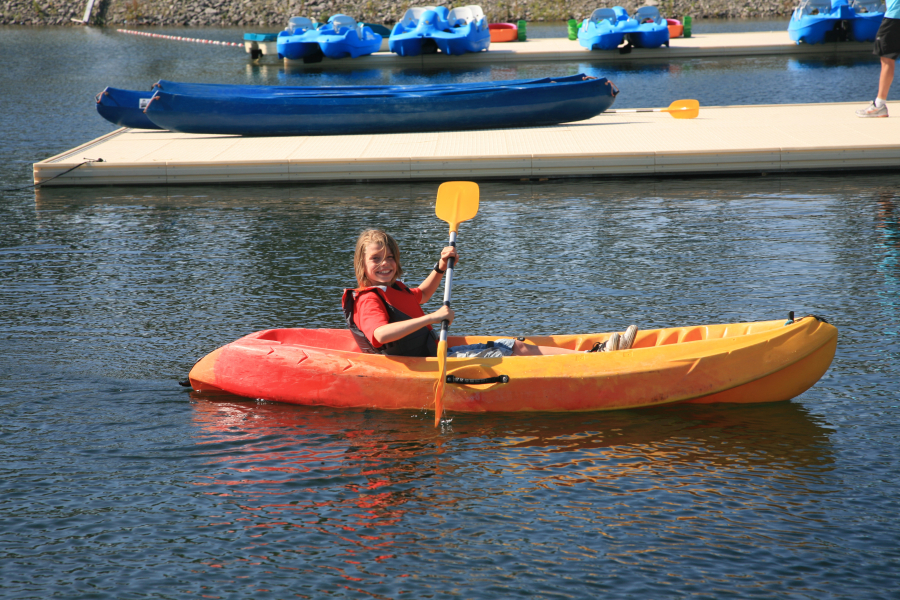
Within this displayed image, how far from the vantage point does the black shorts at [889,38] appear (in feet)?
38.2

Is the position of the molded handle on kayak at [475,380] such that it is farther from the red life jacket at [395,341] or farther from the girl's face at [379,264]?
the girl's face at [379,264]

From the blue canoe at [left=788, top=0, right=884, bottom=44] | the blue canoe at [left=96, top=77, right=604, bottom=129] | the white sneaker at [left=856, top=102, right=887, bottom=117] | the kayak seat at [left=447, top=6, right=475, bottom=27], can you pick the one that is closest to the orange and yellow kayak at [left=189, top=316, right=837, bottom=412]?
the blue canoe at [left=96, top=77, right=604, bottom=129]

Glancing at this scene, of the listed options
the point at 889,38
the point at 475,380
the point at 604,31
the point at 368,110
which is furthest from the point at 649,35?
the point at 475,380

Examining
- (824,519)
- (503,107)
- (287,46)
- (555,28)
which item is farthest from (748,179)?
(555,28)

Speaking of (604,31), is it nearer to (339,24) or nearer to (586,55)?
(586,55)

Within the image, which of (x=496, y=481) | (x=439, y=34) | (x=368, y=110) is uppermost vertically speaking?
(x=439, y=34)

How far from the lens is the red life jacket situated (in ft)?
16.4

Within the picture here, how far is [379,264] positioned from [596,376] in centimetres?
133

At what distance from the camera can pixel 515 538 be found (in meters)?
3.80

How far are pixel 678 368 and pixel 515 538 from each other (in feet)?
5.19

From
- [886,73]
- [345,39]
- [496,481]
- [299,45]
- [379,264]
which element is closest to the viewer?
[496,481]

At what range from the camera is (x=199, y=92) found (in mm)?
13172

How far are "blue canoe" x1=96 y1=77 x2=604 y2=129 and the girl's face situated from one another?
8.37 meters

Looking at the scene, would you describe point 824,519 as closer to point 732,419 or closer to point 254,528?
point 732,419
